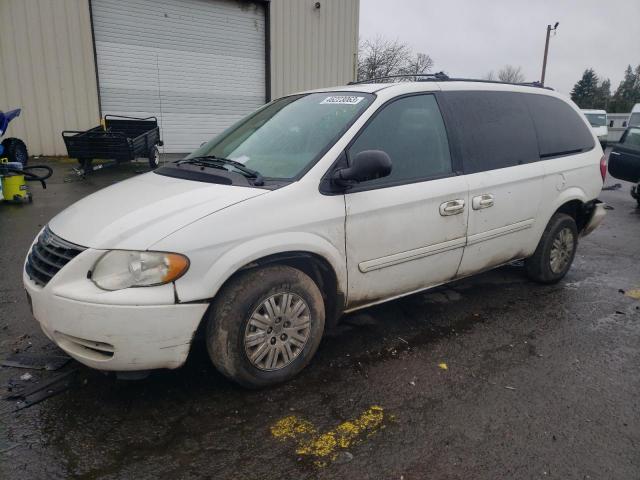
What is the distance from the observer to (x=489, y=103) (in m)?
4.07

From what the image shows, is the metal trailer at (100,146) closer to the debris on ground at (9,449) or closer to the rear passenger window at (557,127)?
the rear passenger window at (557,127)

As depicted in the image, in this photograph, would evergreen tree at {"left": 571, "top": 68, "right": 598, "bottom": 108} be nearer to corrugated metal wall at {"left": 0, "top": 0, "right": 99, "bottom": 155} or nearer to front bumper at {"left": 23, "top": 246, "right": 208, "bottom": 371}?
corrugated metal wall at {"left": 0, "top": 0, "right": 99, "bottom": 155}

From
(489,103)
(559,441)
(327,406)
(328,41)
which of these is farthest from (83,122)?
(559,441)

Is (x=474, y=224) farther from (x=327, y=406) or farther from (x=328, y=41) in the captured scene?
(x=328, y=41)

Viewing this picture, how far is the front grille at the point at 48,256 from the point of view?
2.57 meters

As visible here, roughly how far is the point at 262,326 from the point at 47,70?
11.4 m

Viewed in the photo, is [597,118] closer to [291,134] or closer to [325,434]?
[291,134]

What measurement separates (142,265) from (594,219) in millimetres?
4398

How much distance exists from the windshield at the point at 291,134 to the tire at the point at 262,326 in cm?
69

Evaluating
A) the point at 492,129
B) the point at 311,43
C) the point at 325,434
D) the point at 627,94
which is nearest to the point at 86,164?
the point at 311,43

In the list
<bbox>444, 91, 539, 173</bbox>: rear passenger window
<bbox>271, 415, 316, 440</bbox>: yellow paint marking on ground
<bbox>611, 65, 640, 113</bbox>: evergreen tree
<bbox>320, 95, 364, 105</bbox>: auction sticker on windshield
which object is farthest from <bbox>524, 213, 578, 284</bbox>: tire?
<bbox>611, 65, 640, 113</bbox>: evergreen tree

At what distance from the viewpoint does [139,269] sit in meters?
2.45

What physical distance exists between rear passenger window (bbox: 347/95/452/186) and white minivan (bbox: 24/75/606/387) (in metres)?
0.01

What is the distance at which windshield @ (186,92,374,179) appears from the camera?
3137mm
